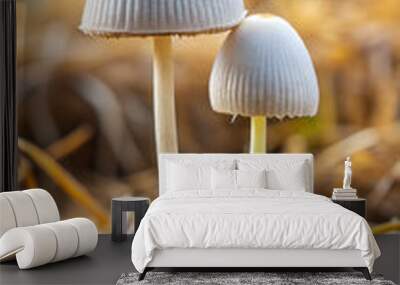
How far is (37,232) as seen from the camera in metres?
5.24

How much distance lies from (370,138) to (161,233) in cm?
282

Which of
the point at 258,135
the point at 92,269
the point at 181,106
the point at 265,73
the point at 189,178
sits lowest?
the point at 92,269

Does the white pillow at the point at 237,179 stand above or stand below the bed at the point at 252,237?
above

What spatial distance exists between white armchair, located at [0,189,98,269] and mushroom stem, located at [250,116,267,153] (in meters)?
1.80

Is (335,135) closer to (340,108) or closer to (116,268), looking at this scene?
(340,108)

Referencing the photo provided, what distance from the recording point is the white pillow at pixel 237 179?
618 centimetres

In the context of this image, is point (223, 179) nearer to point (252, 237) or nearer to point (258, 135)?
point (258, 135)

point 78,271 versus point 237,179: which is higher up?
point 237,179

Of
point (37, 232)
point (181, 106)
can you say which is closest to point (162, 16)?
point (181, 106)

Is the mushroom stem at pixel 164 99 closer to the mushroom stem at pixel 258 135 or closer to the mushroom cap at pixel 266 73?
the mushroom cap at pixel 266 73

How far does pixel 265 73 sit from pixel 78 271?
206 centimetres

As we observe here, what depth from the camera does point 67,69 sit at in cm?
709

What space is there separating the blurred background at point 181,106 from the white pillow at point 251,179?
0.79m

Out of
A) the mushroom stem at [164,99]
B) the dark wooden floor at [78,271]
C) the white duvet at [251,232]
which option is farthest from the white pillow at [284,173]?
the white duvet at [251,232]
